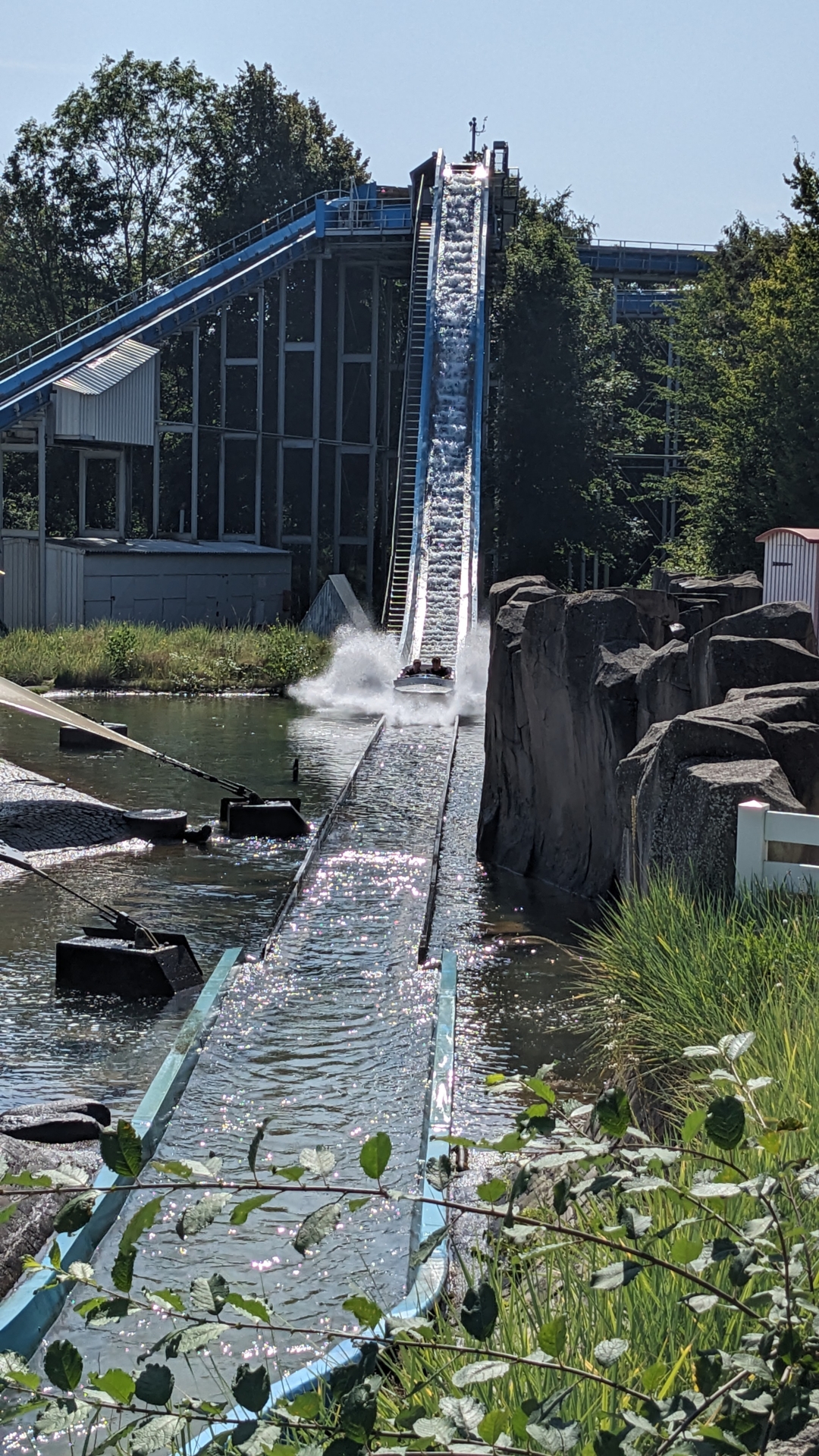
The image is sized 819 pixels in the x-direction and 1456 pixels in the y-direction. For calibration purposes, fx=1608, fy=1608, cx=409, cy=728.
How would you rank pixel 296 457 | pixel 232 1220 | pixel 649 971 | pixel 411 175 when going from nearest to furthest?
1. pixel 232 1220
2. pixel 649 971
3. pixel 411 175
4. pixel 296 457

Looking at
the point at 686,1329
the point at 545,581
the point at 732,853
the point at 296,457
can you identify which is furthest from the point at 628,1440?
the point at 296,457

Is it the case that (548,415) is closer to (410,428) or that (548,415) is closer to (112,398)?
(410,428)

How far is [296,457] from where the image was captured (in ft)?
152

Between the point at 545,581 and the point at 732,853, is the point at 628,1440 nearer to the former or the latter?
the point at 732,853

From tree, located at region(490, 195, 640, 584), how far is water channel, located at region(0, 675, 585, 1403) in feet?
65.8

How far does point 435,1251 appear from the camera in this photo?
16.4 feet

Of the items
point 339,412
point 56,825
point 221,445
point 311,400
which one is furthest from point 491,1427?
point 311,400

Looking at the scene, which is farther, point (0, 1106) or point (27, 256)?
point (27, 256)

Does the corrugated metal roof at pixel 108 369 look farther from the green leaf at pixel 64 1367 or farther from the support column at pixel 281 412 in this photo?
the green leaf at pixel 64 1367

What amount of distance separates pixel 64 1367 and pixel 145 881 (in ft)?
33.5

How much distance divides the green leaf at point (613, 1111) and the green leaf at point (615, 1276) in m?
0.20

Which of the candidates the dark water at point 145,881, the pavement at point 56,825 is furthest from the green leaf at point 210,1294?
the pavement at point 56,825

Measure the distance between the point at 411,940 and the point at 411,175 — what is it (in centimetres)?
3059

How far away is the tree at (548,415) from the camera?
35375 millimetres
